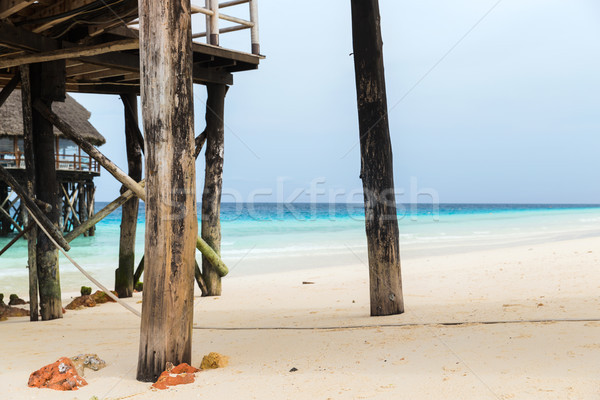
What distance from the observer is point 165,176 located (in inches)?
136

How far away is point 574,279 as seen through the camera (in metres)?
7.80

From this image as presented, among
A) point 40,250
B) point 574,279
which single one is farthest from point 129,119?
point 574,279

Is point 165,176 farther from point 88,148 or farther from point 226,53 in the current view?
point 226,53

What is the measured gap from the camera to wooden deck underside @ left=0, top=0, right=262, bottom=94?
5496mm

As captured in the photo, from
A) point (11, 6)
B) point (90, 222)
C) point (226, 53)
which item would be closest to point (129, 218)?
point (90, 222)

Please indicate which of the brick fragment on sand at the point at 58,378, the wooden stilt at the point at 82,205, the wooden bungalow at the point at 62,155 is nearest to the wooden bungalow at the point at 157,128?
the brick fragment on sand at the point at 58,378

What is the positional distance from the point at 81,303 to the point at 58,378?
465 cm

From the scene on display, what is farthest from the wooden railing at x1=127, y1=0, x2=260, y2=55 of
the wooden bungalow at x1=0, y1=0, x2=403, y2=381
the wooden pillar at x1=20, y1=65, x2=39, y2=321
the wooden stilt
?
the wooden stilt

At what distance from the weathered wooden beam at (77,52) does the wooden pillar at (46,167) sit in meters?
0.43

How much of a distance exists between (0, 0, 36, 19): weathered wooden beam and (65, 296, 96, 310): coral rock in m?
4.04

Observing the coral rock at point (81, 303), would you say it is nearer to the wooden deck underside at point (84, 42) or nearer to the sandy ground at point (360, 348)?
the sandy ground at point (360, 348)

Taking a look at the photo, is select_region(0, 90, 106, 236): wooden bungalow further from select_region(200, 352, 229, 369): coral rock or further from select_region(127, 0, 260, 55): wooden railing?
select_region(200, 352, 229, 369): coral rock

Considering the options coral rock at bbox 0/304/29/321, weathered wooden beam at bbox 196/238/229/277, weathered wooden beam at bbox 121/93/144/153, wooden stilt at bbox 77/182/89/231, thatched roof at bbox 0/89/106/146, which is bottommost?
coral rock at bbox 0/304/29/321

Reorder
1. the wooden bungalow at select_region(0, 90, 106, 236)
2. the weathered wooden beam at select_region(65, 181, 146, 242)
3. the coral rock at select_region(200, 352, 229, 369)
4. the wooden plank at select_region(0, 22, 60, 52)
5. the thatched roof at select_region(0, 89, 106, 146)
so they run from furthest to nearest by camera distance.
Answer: the wooden bungalow at select_region(0, 90, 106, 236) → the thatched roof at select_region(0, 89, 106, 146) → the weathered wooden beam at select_region(65, 181, 146, 242) → the wooden plank at select_region(0, 22, 60, 52) → the coral rock at select_region(200, 352, 229, 369)
